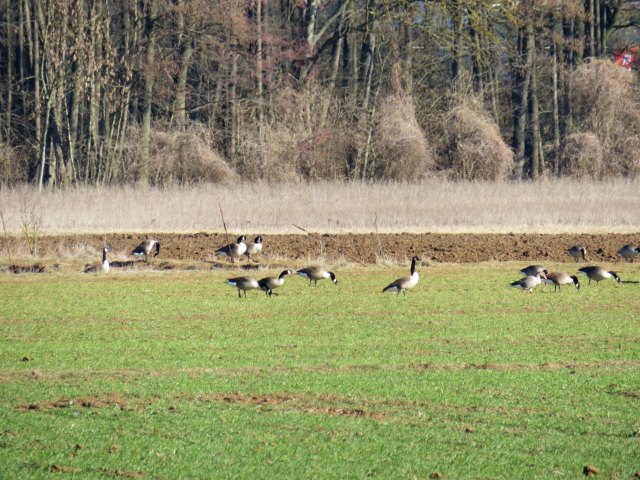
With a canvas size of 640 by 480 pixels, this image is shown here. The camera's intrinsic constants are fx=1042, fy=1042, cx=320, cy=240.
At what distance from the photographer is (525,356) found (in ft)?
46.8

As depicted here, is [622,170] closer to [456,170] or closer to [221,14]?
[456,170]

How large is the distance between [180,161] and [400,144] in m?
10.2

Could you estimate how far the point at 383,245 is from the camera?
1167 inches

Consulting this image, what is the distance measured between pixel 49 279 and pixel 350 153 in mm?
27607

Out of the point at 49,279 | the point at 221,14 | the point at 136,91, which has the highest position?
the point at 221,14

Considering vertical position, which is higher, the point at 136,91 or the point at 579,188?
the point at 136,91

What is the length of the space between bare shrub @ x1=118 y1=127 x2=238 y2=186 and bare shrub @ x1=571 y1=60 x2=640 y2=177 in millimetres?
19139

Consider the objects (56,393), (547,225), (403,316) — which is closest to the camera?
(56,393)

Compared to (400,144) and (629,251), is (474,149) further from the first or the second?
(629,251)

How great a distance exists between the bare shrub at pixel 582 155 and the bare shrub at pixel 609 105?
72 cm

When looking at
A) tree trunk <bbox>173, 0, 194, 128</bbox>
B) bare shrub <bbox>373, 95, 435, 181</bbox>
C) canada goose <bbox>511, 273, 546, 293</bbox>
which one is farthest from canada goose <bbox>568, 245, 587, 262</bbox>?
tree trunk <bbox>173, 0, 194, 128</bbox>

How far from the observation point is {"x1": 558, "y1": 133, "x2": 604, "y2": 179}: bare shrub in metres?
50.7

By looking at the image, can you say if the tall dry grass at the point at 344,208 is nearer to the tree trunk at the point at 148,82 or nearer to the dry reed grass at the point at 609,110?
the tree trunk at the point at 148,82

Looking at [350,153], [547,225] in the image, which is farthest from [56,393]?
[350,153]
